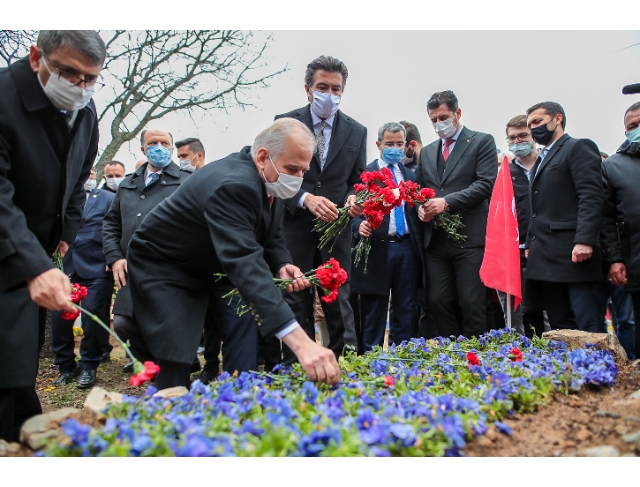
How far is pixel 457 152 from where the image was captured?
19.9ft

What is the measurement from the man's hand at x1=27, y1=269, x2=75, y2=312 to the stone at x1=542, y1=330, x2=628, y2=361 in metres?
3.81

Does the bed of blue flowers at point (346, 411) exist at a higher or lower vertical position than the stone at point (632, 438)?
higher

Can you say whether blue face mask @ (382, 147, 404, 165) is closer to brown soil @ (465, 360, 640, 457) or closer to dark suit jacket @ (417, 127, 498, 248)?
dark suit jacket @ (417, 127, 498, 248)

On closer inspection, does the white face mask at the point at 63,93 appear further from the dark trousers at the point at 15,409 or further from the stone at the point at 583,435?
the stone at the point at 583,435

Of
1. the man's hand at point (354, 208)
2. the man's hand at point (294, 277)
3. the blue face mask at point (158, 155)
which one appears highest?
the blue face mask at point (158, 155)

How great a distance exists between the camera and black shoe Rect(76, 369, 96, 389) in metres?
6.13

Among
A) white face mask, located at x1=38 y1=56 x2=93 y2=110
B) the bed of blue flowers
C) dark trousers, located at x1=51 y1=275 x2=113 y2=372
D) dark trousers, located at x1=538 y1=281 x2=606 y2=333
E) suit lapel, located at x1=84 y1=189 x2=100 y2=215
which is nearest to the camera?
the bed of blue flowers

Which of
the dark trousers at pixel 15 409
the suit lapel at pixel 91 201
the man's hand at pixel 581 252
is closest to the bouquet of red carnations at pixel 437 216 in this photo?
the man's hand at pixel 581 252

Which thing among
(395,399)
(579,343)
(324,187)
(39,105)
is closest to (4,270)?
(39,105)

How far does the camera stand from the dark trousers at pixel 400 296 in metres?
6.09

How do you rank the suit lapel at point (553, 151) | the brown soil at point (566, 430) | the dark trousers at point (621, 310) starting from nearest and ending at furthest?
the brown soil at point (566, 430) < the suit lapel at point (553, 151) < the dark trousers at point (621, 310)

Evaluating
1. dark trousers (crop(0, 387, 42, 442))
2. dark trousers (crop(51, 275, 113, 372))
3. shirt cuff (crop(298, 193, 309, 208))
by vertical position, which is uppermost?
shirt cuff (crop(298, 193, 309, 208))

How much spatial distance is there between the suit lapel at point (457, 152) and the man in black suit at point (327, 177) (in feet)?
3.19

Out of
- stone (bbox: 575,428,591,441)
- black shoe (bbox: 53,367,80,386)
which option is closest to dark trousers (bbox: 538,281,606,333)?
stone (bbox: 575,428,591,441)
